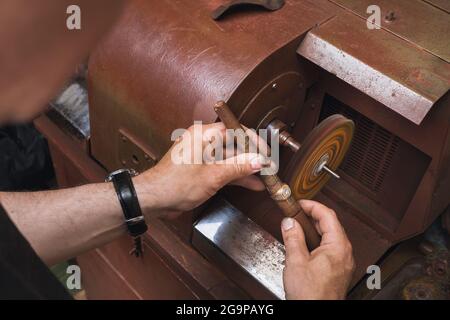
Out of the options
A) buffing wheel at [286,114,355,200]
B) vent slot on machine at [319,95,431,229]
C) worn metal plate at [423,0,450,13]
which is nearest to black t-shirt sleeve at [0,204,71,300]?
buffing wheel at [286,114,355,200]

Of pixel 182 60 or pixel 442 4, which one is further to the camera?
pixel 442 4

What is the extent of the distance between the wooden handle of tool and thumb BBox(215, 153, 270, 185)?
0.02 m

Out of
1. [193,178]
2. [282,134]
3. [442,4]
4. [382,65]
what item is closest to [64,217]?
[193,178]

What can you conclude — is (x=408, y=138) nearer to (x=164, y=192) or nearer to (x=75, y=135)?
(x=164, y=192)

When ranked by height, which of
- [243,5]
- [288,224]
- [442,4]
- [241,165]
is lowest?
[288,224]

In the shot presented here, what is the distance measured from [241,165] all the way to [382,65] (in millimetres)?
361

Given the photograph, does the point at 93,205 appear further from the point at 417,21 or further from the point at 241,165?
the point at 417,21

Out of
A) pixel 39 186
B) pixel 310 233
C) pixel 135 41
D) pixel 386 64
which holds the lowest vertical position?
pixel 39 186

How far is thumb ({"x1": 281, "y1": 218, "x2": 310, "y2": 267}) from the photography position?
3.11 feet

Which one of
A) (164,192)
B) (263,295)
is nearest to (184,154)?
(164,192)

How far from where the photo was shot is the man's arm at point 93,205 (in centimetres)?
104

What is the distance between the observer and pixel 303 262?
3.09 ft

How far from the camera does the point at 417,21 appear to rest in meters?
1.14

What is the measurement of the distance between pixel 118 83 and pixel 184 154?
25 cm
